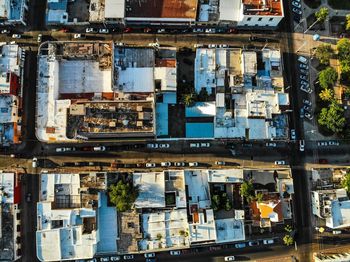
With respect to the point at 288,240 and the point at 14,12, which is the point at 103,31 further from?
the point at 288,240

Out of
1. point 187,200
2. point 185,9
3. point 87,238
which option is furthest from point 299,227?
point 185,9

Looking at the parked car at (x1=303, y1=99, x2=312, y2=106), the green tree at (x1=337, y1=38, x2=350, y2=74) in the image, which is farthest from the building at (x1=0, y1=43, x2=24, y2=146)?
the green tree at (x1=337, y1=38, x2=350, y2=74)

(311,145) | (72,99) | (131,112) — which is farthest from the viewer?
(311,145)

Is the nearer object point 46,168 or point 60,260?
point 60,260

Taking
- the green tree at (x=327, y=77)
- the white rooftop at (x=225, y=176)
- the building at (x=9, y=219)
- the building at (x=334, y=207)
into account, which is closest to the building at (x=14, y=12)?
the building at (x=9, y=219)

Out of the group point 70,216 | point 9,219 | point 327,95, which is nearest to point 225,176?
point 327,95

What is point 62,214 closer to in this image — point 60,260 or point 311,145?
point 60,260
